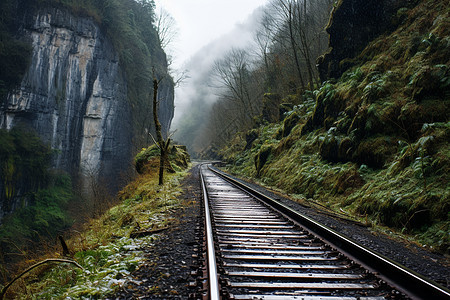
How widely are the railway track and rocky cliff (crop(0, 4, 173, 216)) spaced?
23.4 metres

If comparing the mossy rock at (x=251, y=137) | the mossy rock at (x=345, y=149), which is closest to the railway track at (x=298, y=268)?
the mossy rock at (x=345, y=149)

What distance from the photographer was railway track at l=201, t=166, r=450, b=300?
2480 millimetres

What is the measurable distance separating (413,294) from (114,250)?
12.1ft

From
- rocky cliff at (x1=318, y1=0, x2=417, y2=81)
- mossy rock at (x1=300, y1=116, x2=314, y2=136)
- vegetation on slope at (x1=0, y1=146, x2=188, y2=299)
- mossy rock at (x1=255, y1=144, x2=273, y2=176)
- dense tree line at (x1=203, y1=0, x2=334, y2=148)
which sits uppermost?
dense tree line at (x1=203, y1=0, x2=334, y2=148)

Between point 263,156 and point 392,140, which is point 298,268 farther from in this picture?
point 263,156

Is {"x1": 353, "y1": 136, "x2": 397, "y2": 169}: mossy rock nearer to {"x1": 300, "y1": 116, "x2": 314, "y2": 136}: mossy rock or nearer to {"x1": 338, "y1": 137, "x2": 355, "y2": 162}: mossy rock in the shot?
{"x1": 338, "y1": 137, "x2": 355, "y2": 162}: mossy rock

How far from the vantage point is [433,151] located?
18.7ft

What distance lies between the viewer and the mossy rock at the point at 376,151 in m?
7.09

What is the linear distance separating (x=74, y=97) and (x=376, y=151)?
104ft

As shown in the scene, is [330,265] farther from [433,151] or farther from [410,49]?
[410,49]

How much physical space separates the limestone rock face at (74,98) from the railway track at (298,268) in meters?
25.0

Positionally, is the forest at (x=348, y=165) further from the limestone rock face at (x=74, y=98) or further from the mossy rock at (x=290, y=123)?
the limestone rock face at (x=74, y=98)

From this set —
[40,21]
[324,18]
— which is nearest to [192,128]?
[40,21]

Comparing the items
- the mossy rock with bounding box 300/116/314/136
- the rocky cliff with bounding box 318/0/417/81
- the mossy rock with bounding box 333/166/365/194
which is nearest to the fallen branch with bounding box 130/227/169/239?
the mossy rock with bounding box 333/166/365/194
